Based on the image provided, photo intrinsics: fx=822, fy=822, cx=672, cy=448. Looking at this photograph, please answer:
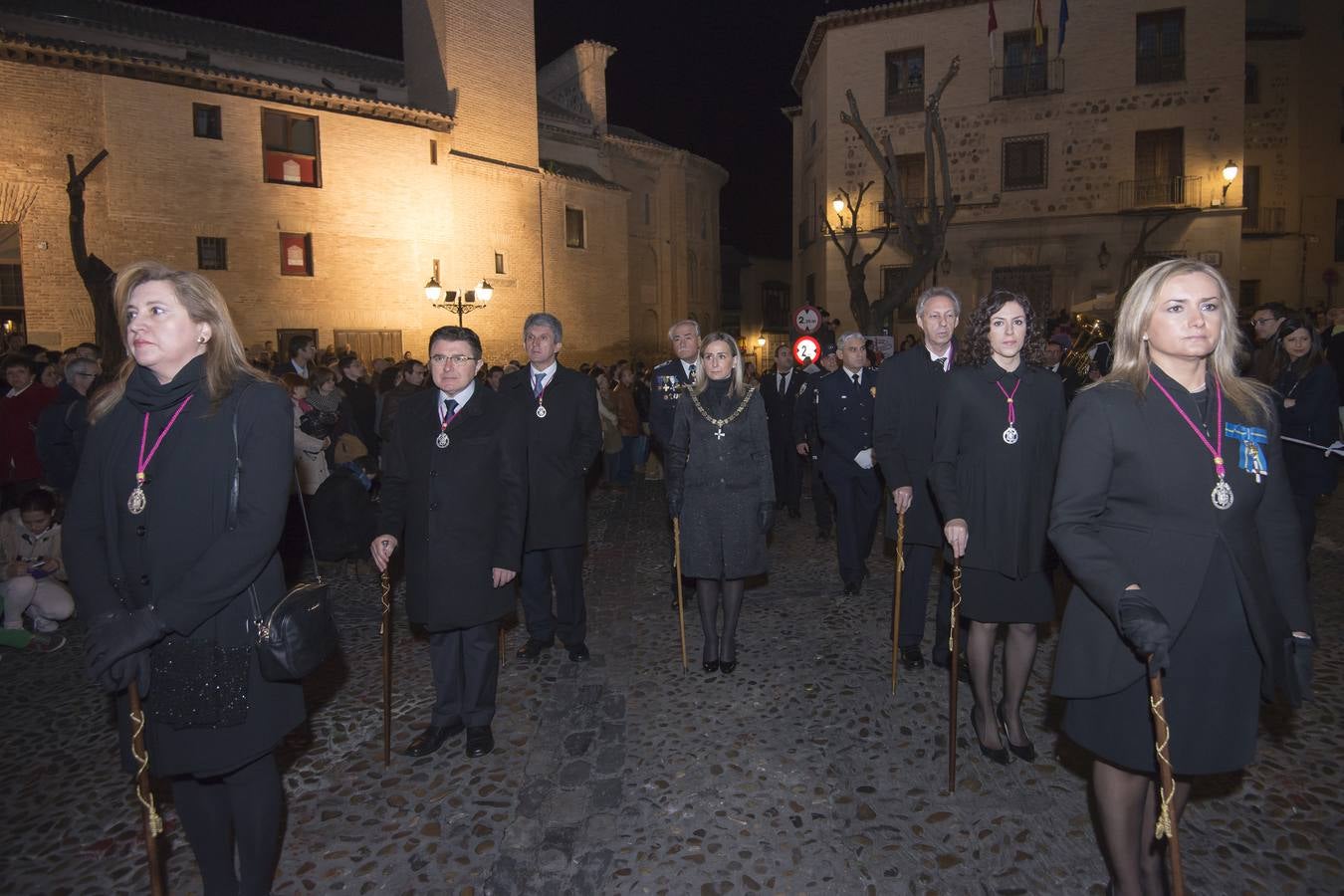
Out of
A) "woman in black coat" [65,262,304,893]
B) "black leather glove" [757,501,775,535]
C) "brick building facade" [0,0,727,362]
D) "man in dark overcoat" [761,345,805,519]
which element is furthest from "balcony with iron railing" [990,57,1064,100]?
"woman in black coat" [65,262,304,893]

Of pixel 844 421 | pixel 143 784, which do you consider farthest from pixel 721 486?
pixel 143 784

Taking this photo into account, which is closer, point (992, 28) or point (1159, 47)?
point (992, 28)

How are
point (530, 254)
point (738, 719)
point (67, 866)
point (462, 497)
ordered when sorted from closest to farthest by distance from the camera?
point (67, 866)
point (462, 497)
point (738, 719)
point (530, 254)

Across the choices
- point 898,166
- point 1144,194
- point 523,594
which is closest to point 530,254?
point 898,166

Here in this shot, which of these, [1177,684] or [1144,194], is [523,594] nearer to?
[1177,684]

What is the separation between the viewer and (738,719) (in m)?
4.53

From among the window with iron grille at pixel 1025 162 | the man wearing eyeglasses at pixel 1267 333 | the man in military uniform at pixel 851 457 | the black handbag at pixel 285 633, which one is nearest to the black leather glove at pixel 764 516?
the man in military uniform at pixel 851 457

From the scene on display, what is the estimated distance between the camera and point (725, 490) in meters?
5.13

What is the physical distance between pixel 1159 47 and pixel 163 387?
29.6 meters

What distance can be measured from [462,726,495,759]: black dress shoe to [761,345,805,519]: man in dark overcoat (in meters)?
6.44

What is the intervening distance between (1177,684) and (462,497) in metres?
3.09

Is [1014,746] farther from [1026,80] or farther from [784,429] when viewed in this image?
[1026,80]

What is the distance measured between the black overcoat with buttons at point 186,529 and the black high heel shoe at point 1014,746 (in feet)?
10.9

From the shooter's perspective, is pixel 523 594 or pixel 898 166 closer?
pixel 523 594
